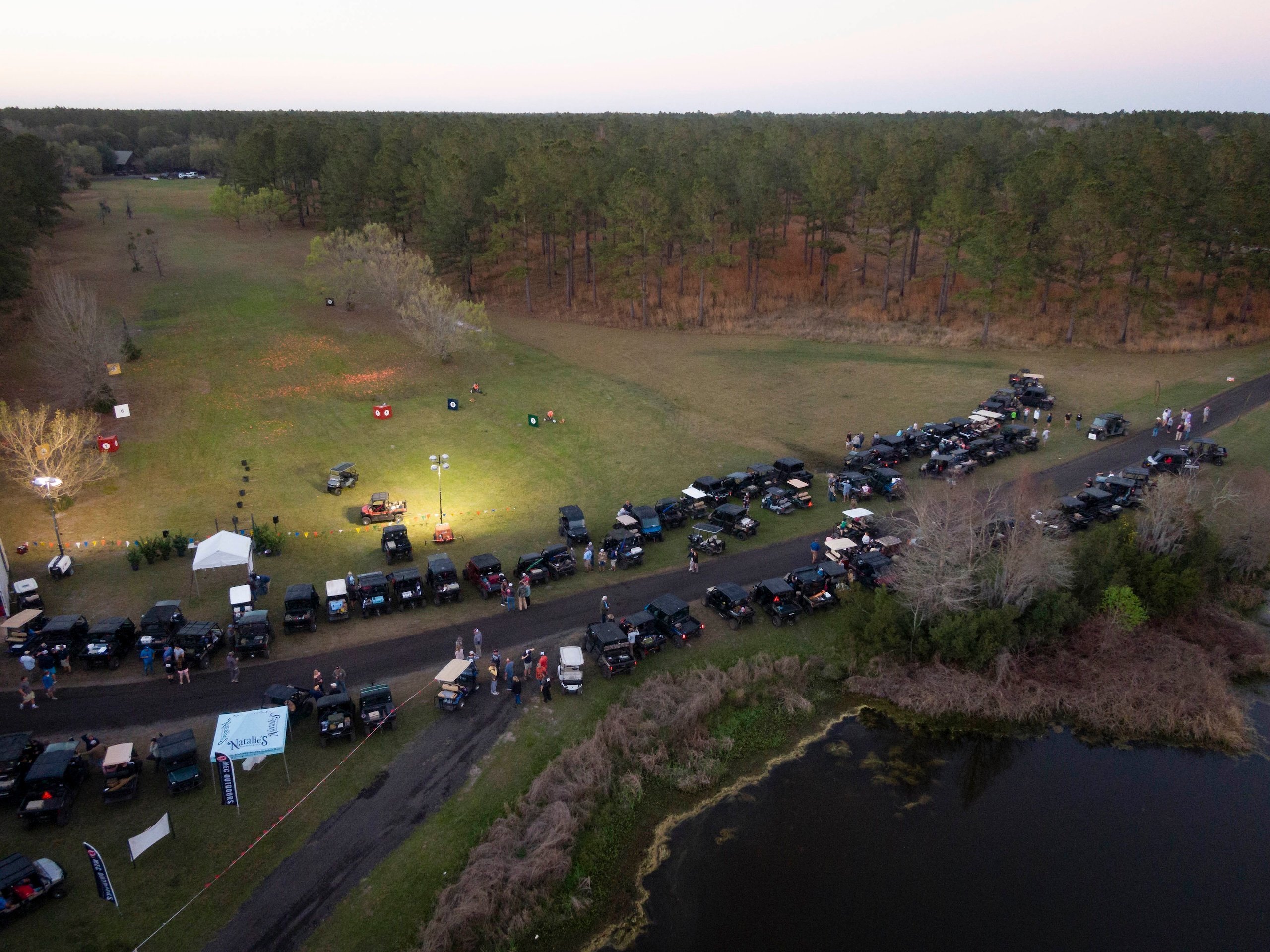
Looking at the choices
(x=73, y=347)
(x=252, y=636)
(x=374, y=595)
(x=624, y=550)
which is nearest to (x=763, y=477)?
(x=624, y=550)

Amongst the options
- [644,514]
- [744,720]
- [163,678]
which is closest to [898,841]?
[744,720]

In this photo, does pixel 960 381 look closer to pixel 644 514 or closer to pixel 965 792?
pixel 644 514

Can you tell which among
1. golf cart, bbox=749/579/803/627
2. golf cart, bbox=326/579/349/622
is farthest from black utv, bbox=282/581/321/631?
golf cart, bbox=749/579/803/627

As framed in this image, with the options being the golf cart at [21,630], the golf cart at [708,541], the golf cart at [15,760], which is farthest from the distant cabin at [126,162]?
the golf cart at [15,760]

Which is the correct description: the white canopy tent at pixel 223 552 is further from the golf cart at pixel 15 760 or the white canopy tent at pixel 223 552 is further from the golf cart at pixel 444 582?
the golf cart at pixel 15 760

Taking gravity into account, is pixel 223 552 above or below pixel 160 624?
above

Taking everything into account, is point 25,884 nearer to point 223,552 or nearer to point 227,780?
point 227,780
